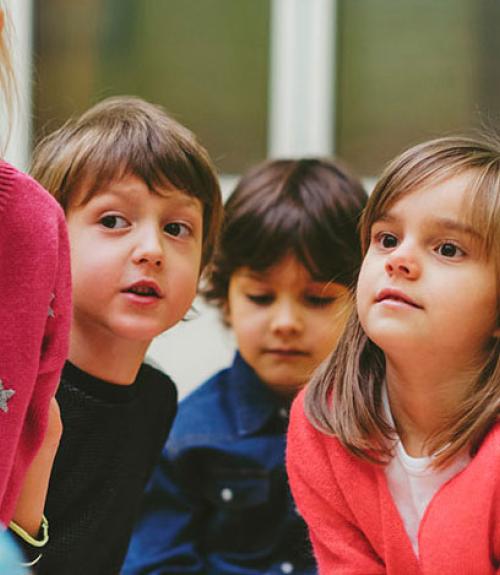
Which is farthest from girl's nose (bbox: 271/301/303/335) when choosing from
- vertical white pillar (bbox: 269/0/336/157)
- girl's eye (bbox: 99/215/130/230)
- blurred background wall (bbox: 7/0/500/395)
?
vertical white pillar (bbox: 269/0/336/157)

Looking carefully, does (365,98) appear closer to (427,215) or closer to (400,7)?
(400,7)

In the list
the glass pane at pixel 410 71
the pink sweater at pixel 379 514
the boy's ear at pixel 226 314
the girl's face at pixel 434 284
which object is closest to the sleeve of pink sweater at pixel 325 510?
the pink sweater at pixel 379 514

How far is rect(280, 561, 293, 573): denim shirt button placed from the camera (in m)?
1.42

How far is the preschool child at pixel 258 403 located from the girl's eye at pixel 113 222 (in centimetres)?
33

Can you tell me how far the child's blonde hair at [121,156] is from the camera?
3.87ft

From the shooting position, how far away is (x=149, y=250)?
115cm

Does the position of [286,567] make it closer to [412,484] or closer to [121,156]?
[412,484]

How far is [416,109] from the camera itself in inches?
87.2

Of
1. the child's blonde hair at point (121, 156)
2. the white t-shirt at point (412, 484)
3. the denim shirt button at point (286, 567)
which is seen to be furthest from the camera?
the denim shirt button at point (286, 567)

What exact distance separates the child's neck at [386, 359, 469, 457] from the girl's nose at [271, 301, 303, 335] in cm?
32

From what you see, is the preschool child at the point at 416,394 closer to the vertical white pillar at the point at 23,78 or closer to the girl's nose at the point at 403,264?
the girl's nose at the point at 403,264

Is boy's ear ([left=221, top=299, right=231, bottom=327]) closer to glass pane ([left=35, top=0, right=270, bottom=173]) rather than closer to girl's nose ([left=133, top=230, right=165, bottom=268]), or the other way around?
girl's nose ([left=133, top=230, right=165, bottom=268])

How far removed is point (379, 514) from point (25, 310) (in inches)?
17.1

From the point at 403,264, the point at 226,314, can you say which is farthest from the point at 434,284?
the point at 226,314
